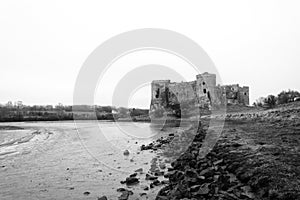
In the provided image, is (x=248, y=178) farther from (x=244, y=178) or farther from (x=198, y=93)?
(x=198, y=93)

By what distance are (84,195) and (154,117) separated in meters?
47.3

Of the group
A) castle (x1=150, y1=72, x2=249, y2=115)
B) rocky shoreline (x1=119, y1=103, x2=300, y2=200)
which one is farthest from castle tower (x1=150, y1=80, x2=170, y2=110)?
rocky shoreline (x1=119, y1=103, x2=300, y2=200)

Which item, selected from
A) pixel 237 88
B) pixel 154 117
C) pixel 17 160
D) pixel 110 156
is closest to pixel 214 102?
pixel 237 88

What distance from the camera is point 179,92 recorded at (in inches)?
2037

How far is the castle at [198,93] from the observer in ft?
147

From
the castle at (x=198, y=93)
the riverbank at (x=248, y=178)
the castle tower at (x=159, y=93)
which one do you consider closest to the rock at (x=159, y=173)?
the riverbank at (x=248, y=178)

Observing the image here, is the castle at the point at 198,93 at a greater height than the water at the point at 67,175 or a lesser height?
greater

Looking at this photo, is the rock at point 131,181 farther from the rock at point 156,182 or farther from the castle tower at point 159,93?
the castle tower at point 159,93

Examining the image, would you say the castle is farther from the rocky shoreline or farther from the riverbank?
the riverbank

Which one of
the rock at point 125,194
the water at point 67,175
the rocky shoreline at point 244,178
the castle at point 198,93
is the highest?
the castle at point 198,93

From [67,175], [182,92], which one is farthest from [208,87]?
[67,175]

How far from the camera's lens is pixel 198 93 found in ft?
152

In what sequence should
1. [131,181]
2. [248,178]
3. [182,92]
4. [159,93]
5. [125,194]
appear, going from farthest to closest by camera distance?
1. [159,93]
2. [182,92]
3. [131,181]
4. [125,194]
5. [248,178]

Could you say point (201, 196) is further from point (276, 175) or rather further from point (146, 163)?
point (146, 163)
